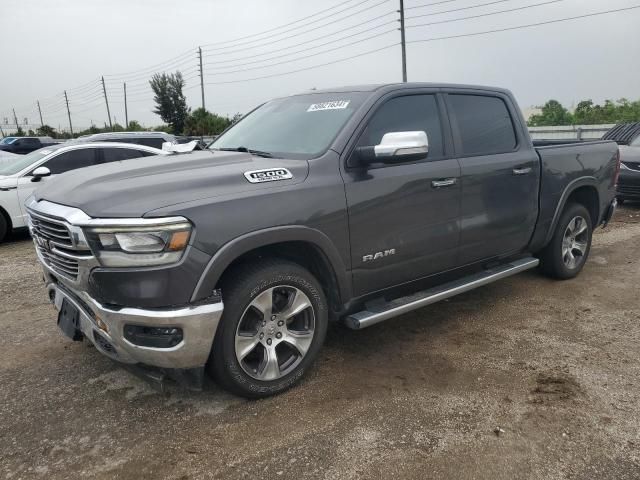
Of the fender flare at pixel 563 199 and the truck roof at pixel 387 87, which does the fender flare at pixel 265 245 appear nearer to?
the truck roof at pixel 387 87

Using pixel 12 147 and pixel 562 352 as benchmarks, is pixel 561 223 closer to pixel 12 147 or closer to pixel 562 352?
pixel 562 352

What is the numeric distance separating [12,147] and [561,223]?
19820 mm

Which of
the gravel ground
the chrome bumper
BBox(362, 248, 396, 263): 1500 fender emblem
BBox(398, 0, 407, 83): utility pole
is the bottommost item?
the gravel ground

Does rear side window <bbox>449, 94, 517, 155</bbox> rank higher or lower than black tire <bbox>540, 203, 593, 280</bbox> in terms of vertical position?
higher

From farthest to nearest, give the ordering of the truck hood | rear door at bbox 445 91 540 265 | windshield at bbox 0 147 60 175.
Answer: windshield at bbox 0 147 60 175 < rear door at bbox 445 91 540 265 < the truck hood

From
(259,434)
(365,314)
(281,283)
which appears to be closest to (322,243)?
(281,283)

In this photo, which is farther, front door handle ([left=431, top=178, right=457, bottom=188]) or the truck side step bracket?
front door handle ([left=431, top=178, right=457, bottom=188])

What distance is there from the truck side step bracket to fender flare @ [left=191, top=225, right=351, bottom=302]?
19cm

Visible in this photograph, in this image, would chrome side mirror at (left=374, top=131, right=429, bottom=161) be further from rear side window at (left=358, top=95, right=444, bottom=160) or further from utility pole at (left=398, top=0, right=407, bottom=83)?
utility pole at (left=398, top=0, right=407, bottom=83)

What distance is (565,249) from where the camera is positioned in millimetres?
5375

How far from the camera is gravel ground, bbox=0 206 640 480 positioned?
2605mm

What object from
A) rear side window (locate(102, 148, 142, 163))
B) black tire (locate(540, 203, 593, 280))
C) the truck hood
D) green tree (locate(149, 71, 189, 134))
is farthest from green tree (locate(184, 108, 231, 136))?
the truck hood

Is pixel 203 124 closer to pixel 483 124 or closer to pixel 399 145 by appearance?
pixel 483 124

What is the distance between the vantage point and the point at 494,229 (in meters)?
4.28
